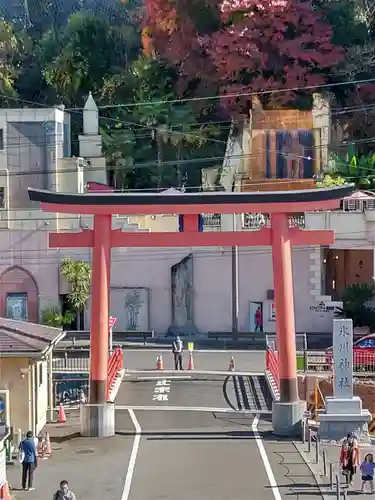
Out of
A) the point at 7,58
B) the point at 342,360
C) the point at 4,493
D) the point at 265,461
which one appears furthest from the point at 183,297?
the point at 4,493

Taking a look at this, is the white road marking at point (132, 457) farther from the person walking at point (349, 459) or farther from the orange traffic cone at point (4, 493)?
the person walking at point (349, 459)

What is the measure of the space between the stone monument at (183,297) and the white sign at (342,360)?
2124 centimetres

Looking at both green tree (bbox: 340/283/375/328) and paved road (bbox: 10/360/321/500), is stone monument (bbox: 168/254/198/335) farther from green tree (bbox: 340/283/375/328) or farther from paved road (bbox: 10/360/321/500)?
paved road (bbox: 10/360/321/500)

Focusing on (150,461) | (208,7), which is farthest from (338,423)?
(208,7)

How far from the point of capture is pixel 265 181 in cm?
5506

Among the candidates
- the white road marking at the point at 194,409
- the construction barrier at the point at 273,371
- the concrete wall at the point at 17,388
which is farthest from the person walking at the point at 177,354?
the concrete wall at the point at 17,388

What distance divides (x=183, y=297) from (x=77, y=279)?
509 cm

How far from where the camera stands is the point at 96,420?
98.7ft

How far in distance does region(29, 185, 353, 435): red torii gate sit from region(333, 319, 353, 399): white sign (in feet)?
4.54

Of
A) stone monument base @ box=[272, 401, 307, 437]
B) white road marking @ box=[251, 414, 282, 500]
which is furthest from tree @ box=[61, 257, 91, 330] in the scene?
stone monument base @ box=[272, 401, 307, 437]

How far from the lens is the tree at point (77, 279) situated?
50.2 metres

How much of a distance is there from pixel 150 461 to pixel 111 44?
42664mm

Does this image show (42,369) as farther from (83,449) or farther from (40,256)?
(40,256)

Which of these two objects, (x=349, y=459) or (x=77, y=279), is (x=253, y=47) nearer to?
(x=77, y=279)
